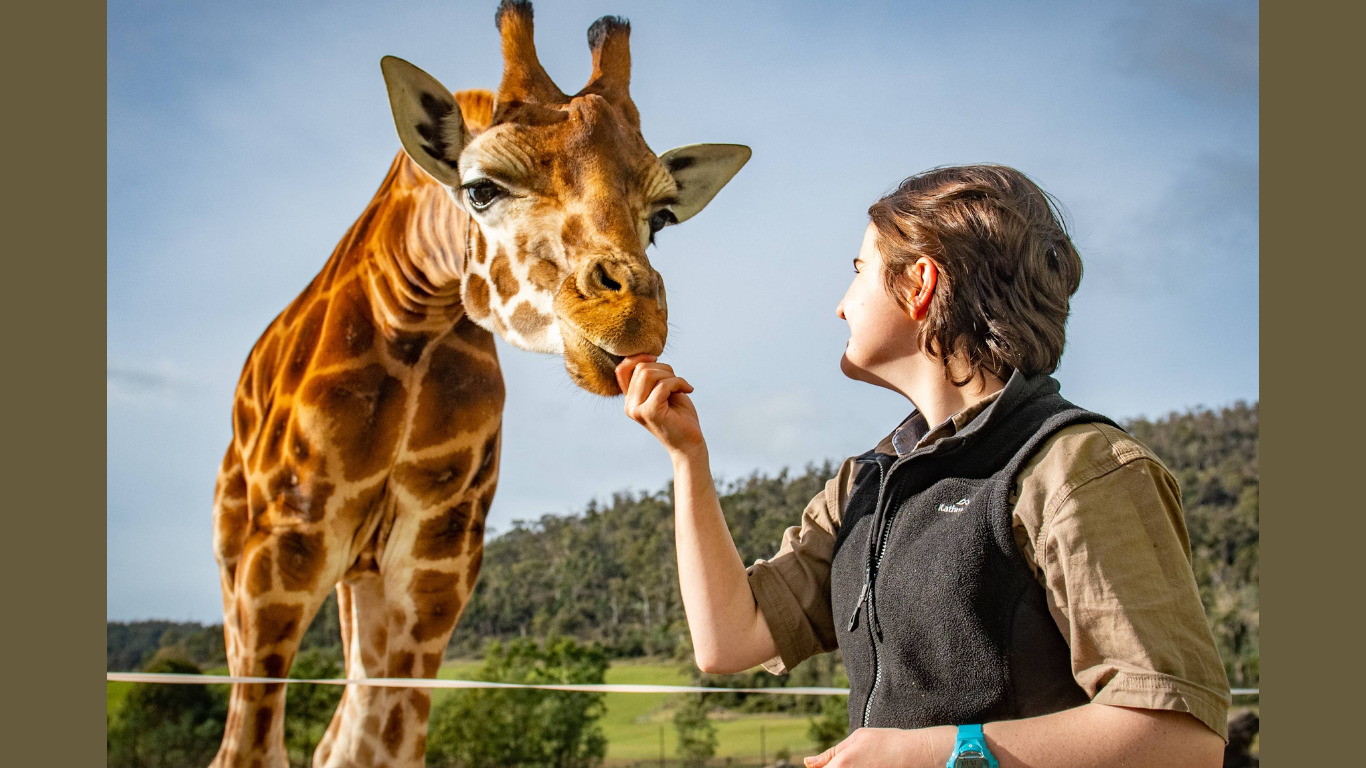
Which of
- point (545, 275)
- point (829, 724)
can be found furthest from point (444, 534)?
point (829, 724)

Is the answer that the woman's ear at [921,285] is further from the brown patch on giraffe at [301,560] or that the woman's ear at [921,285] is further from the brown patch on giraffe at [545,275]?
the brown patch on giraffe at [301,560]

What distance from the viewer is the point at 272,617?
1.86m

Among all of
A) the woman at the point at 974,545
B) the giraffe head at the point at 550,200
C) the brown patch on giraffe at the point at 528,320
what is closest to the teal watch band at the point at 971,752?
the woman at the point at 974,545

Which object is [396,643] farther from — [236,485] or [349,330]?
[349,330]

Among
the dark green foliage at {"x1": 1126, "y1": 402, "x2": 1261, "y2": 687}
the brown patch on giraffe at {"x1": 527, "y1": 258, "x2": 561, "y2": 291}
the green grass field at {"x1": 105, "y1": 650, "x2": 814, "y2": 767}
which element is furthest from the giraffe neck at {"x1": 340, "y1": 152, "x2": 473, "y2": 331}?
the dark green foliage at {"x1": 1126, "y1": 402, "x2": 1261, "y2": 687}

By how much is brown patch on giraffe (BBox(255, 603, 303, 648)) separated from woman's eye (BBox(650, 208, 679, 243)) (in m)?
0.92

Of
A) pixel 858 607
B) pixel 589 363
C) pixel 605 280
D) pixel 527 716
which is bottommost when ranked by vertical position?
pixel 527 716

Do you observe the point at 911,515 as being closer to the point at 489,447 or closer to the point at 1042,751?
the point at 1042,751

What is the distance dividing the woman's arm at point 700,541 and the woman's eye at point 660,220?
2.54 ft

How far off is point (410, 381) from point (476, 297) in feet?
0.96

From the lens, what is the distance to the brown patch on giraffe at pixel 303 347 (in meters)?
1.99

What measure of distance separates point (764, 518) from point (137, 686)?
1853mm

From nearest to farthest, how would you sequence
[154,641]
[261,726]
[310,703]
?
1. [261,726]
2. [154,641]
3. [310,703]

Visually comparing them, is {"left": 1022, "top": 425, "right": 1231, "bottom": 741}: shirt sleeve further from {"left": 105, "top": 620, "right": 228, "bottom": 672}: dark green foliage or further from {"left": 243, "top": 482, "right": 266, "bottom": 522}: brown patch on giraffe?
{"left": 105, "top": 620, "right": 228, "bottom": 672}: dark green foliage
